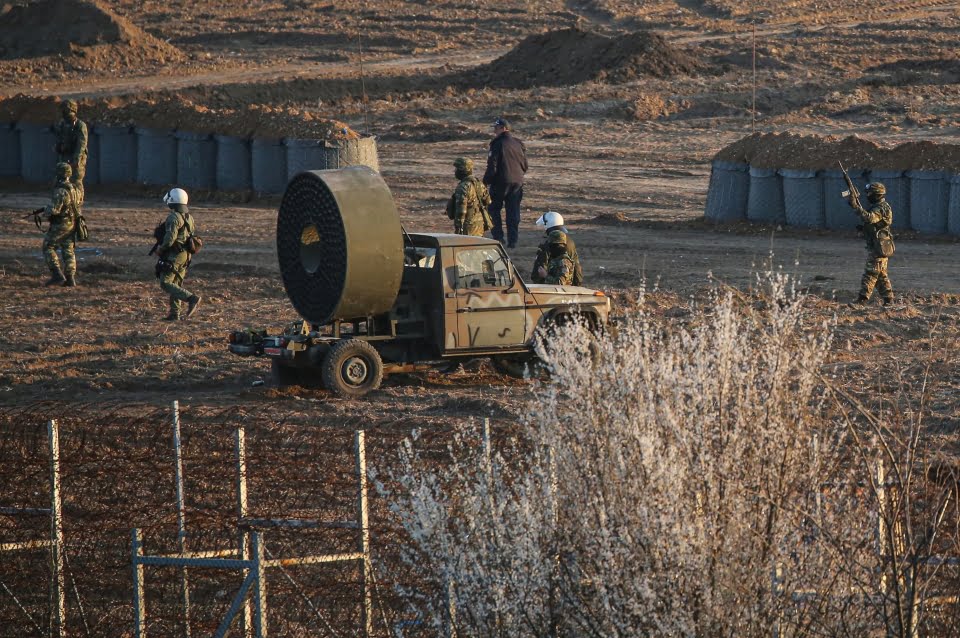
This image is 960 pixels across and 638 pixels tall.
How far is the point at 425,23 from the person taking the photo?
2304 inches

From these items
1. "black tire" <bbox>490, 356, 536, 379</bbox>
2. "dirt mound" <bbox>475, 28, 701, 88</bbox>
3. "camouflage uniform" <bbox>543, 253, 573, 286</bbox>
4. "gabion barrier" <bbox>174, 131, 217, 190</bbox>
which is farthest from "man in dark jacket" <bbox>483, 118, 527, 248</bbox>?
"dirt mound" <bbox>475, 28, 701, 88</bbox>

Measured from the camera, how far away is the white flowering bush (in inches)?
252

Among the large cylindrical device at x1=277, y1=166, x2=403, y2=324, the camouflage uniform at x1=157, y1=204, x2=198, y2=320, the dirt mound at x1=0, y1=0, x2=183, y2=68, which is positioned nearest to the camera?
the large cylindrical device at x1=277, y1=166, x2=403, y2=324

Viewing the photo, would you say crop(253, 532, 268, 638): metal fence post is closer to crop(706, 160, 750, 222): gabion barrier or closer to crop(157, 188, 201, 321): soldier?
crop(157, 188, 201, 321): soldier

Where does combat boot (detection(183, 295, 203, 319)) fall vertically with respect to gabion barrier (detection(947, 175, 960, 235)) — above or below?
below

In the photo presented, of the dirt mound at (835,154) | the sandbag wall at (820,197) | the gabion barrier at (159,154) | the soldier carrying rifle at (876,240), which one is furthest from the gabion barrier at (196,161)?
the soldier carrying rifle at (876,240)

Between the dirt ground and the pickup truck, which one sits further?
the dirt ground

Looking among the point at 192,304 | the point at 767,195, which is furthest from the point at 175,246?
the point at 767,195

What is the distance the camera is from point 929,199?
23.8 meters

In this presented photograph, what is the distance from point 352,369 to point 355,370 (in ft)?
0.10

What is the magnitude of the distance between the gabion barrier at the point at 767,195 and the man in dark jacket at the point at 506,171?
475 cm

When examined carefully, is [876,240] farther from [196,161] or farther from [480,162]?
[480,162]

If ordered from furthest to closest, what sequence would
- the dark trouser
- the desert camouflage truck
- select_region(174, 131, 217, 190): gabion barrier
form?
select_region(174, 131, 217, 190): gabion barrier → the dark trouser → the desert camouflage truck

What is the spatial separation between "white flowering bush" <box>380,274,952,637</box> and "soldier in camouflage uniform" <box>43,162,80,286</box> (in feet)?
45.7
